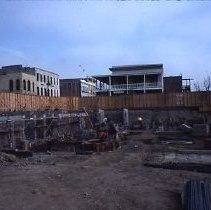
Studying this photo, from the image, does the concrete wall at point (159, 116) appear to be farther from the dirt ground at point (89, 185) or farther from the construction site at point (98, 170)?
the dirt ground at point (89, 185)

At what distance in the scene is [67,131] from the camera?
32500 millimetres

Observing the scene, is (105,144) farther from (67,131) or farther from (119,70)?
(119,70)

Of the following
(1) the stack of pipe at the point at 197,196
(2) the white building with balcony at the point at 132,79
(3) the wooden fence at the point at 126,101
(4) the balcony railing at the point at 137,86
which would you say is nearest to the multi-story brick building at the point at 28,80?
(2) the white building with balcony at the point at 132,79

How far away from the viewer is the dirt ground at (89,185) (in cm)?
978

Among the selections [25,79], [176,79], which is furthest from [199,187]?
[176,79]

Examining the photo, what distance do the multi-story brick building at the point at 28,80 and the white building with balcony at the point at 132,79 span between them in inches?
547

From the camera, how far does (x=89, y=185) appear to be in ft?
39.1

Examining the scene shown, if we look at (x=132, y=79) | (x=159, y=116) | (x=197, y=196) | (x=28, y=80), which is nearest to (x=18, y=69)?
(x=28, y=80)

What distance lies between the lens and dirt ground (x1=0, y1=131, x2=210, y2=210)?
9.78m

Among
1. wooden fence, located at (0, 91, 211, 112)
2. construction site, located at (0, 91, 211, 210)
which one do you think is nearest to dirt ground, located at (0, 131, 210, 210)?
construction site, located at (0, 91, 211, 210)

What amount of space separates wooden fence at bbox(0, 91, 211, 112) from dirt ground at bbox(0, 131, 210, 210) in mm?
26415

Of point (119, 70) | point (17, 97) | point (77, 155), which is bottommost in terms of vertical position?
point (77, 155)

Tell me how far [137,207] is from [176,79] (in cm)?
7512

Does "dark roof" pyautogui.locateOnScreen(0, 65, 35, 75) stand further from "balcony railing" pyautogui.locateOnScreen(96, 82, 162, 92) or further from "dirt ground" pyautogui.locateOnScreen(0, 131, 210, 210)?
"dirt ground" pyautogui.locateOnScreen(0, 131, 210, 210)
